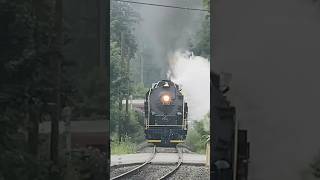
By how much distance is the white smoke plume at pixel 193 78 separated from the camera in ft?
7.54

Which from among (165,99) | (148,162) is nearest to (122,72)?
(165,99)

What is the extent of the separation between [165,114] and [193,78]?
257 mm

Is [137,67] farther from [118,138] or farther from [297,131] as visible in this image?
[297,131]

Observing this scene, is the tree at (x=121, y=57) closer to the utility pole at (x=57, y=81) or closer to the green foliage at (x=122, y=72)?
the green foliage at (x=122, y=72)

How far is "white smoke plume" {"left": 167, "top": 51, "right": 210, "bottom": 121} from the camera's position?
2297mm

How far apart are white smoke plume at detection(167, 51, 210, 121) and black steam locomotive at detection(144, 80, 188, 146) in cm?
4

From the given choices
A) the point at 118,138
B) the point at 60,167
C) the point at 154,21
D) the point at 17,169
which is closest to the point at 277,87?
the point at 154,21

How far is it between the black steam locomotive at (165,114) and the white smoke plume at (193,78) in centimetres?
4

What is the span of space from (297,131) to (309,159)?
171mm

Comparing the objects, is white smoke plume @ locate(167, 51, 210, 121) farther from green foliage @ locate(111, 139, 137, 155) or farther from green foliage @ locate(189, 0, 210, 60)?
green foliage @ locate(111, 139, 137, 155)

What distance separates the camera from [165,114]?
90.9 inches

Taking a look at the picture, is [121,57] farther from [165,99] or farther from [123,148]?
[123,148]

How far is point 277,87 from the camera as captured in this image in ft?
7.53

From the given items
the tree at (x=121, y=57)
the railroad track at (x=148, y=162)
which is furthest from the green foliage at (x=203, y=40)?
the railroad track at (x=148, y=162)
